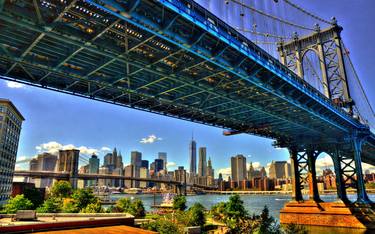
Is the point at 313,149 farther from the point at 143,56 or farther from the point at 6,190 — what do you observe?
the point at 6,190

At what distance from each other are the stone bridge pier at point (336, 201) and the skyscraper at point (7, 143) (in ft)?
194

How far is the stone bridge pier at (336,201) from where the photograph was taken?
143 ft

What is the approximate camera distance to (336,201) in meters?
49.5

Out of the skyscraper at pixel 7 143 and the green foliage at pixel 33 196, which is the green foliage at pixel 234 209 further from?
the skyscraper at pixel 7 143

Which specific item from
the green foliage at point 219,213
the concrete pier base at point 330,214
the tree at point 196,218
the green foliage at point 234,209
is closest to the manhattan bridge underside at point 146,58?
the tree at point 196,218

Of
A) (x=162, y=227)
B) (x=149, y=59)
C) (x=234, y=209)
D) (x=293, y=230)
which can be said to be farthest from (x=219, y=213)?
(x=149, y=59)

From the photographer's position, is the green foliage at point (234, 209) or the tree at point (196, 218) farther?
the green foliage at point (234, 209)

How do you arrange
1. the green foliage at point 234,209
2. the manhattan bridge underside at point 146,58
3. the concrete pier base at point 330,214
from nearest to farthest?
the manhattan bridge underside at point 146,58 < the concrete pier base at point 330,214 < the green foliage at point 234,209

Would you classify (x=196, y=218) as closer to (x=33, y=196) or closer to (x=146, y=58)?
(x=146, y=58)

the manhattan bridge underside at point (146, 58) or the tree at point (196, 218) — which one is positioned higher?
the manhattan bridge underside at point (146, 58)

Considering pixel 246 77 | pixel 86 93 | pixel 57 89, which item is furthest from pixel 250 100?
pixel 57 89

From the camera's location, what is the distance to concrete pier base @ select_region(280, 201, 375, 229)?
42681 mm

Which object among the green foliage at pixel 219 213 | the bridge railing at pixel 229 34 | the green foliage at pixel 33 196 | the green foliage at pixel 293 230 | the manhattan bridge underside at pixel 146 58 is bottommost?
the green foliage at pixel 219 213

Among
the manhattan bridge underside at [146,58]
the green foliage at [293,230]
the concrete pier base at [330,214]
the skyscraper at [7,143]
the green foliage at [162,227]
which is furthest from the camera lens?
the skyscraper at [7,143]
